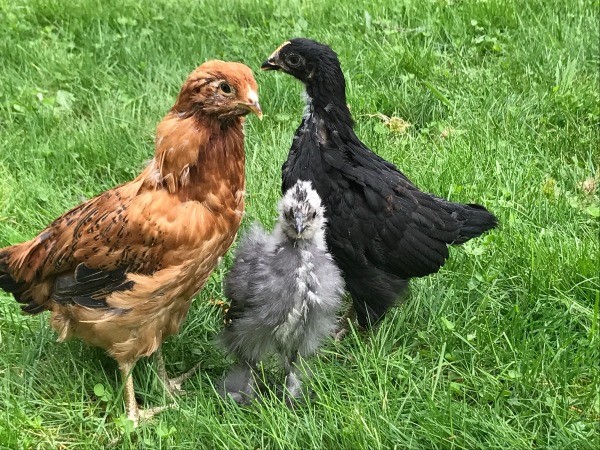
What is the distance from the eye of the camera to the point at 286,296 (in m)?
2.90

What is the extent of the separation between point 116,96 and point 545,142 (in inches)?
122

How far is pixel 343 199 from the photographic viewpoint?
3299mm

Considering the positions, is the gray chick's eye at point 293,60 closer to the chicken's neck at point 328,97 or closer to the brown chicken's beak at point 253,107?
the chicken's neck at point 328,97

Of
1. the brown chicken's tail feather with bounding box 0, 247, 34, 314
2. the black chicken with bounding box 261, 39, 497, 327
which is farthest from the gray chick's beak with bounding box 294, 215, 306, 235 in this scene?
the brown chicken's tail feather with bounding box 0, 247, 34, 314

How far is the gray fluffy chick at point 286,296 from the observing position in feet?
9.53

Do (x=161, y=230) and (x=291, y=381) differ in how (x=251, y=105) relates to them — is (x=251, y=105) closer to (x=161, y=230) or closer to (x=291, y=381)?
(x=161, y=230)

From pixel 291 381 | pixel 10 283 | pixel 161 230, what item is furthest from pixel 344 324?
pixel 10 283

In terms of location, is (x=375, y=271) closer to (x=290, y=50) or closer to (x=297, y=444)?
(x=297, y=444)

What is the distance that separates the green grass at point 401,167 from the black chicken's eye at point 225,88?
125cm

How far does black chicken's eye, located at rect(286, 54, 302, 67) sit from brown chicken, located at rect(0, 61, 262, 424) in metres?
0.79

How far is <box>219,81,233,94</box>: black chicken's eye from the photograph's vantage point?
8.71ft

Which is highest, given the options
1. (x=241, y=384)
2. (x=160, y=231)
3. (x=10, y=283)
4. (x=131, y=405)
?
(x=160, y=231)

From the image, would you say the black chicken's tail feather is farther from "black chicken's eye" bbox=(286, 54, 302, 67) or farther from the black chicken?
"black chicken's eye" bbox=(286, 54, 302, 67)


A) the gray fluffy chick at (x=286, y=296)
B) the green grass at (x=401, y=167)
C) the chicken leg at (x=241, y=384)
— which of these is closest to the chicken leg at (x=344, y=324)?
the green grass at (x=401, y=167)
